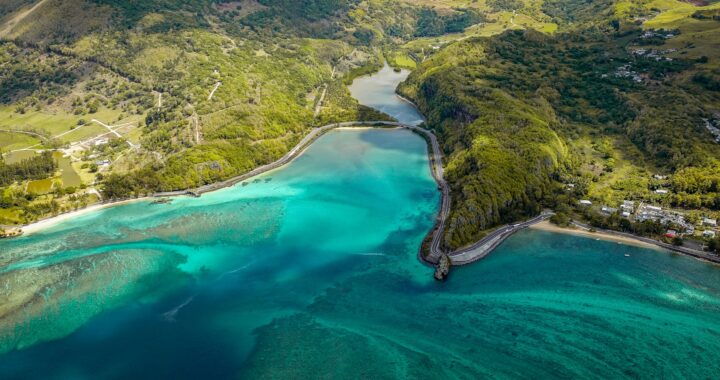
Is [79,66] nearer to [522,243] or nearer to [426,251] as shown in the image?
[426,251]

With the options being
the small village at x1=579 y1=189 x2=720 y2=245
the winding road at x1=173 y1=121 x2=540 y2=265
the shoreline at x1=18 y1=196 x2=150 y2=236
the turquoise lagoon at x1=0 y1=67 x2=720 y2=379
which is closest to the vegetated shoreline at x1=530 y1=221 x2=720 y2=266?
the turquoise lagoon at x1=0 y1=67 x2=720 y2=379

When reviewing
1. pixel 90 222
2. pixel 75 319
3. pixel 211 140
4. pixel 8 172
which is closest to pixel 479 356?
pixel 75 319

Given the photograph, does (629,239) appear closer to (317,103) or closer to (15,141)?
(317,103)

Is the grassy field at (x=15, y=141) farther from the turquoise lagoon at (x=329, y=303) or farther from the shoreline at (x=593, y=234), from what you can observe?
the shoreline at (x=593, y=234)

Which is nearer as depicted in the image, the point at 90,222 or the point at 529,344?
the point at 529,344

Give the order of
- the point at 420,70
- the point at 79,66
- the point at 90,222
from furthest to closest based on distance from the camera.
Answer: the point at 420,70, the point at 79,66, the point at 90,222

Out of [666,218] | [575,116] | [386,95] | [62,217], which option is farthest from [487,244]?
[386,95]

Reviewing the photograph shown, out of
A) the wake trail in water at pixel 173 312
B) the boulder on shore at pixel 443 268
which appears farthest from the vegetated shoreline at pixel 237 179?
the boulder on shore at pixel 443 268
